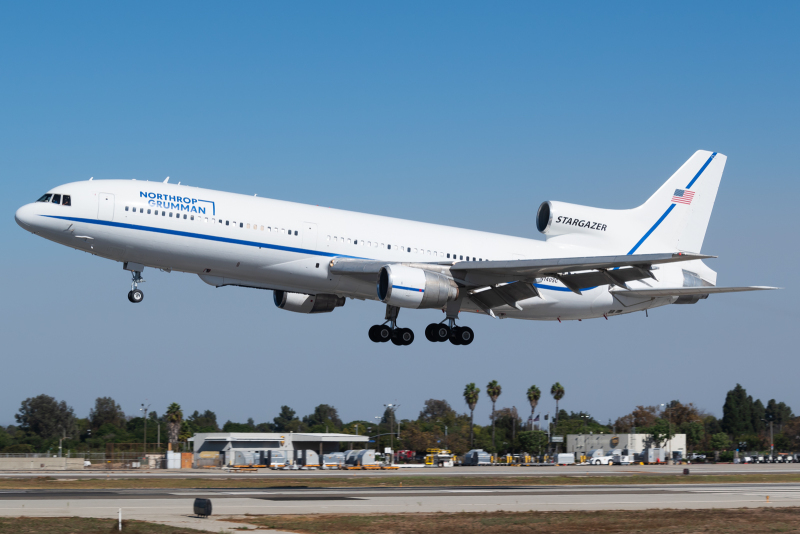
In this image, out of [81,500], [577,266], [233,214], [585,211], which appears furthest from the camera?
[585,211]

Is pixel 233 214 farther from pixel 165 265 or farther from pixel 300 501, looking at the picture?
pixel 300 501

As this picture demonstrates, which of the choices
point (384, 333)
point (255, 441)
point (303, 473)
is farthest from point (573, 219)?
point (255, 441)

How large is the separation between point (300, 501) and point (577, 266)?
1740cm

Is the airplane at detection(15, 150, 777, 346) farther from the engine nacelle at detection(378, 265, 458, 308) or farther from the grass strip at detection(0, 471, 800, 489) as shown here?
→ the grass strip at detection(0, 471, 800, 489)

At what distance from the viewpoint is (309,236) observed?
134 ft

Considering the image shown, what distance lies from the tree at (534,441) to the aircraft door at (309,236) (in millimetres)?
96844

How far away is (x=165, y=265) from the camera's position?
39.1 meters

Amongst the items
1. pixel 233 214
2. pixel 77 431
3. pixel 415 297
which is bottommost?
pixel 77 431

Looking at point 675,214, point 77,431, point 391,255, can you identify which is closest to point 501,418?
point 77,431

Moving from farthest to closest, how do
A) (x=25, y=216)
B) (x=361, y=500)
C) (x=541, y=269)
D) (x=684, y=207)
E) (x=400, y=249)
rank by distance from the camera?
(x=684, y=207) < (x=400, y=249) < (x=541, y=269) < (x=361, y=500) < (x=25, y=216)

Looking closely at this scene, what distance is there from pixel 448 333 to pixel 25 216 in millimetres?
22060

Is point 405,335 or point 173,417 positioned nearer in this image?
point 405,335

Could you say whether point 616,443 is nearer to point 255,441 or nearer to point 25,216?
point 255,441

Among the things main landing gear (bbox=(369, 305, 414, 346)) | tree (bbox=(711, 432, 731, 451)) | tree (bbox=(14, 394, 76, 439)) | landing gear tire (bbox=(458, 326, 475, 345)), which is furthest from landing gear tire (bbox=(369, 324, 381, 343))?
tree (bbox=(14, 394, 76, 439))
